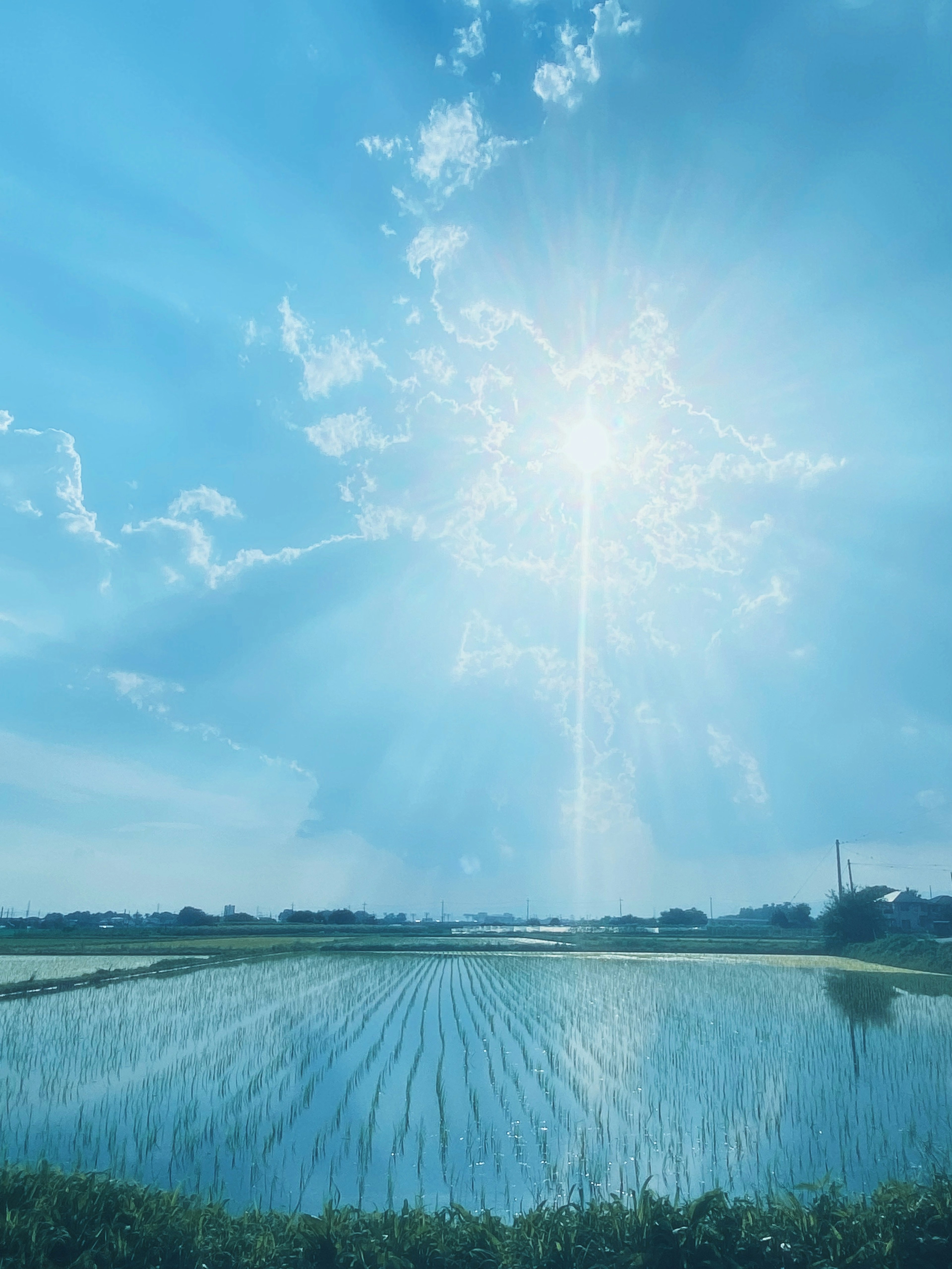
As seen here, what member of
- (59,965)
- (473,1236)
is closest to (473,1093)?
(473,1236)

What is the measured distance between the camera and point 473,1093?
1212cm

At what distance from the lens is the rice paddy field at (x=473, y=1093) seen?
8742 mm

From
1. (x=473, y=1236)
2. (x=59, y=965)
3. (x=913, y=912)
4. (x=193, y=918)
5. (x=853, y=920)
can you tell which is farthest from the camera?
(x=193, y=918)

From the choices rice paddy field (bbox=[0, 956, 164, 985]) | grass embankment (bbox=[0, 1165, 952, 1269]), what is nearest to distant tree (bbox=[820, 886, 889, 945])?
rice paddy field (bbox=[0, 956, 164, 985])

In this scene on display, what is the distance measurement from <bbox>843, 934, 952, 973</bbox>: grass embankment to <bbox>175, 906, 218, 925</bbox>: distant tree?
71711 mm

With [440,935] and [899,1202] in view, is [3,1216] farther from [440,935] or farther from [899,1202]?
[440,935]

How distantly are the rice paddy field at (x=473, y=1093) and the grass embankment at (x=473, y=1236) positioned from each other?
3.34ft

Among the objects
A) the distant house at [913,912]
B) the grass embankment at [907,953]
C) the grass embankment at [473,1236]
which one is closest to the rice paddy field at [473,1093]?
the grass embankment at [473,1236]

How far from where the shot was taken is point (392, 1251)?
242 inches

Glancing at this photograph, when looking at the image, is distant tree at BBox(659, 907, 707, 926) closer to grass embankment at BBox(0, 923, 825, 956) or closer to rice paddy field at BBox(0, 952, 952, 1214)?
grass embankment at BBox(0, 923, 825, 956)

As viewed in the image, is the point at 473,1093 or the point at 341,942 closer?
the point at 473,1093

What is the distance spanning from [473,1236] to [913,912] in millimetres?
82646

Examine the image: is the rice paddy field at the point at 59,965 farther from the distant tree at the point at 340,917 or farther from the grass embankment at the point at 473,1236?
the distant tree at the point at 340,917

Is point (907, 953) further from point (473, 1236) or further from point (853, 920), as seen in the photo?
point (473, 1236)
